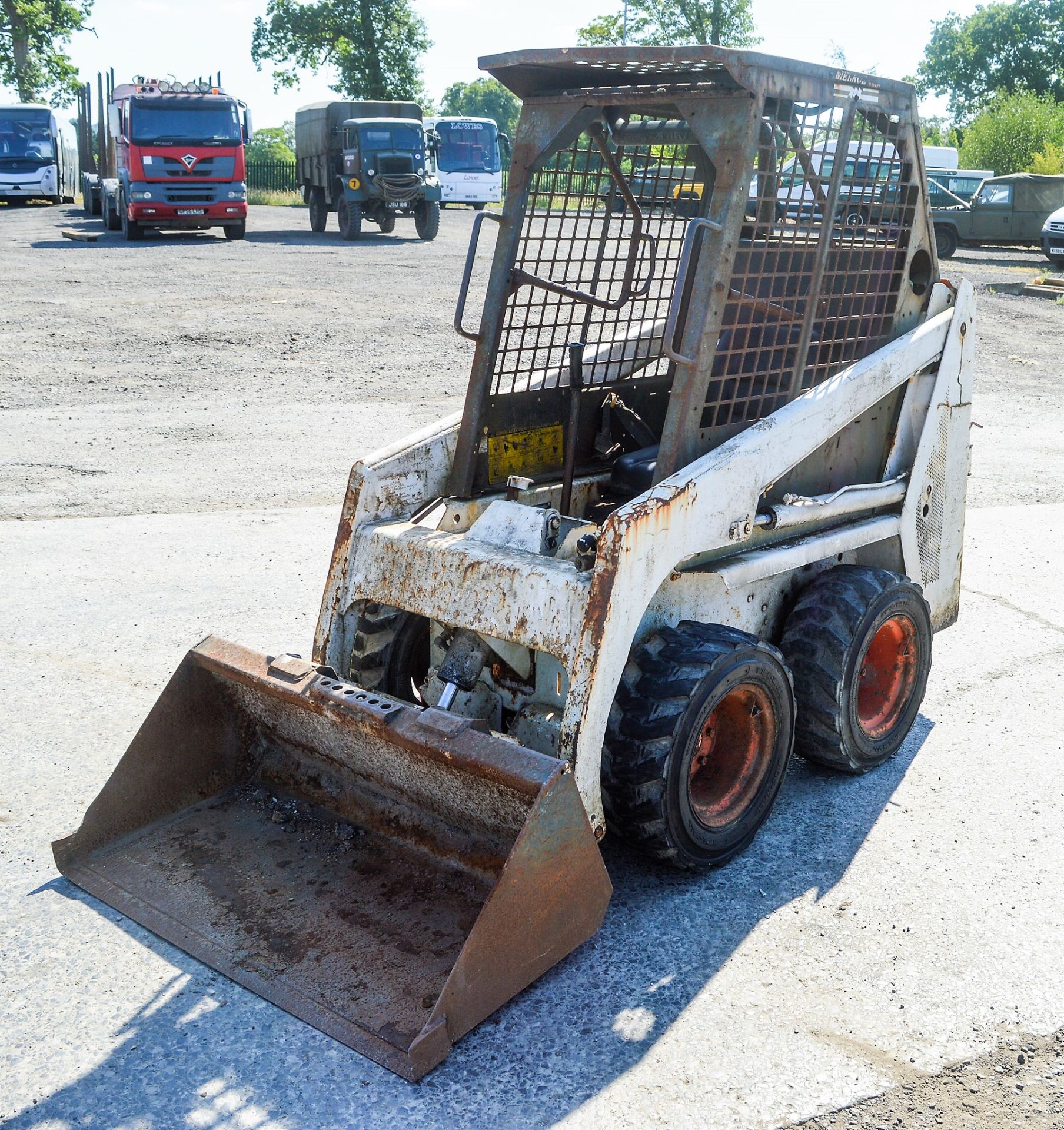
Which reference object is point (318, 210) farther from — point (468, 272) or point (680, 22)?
point (680, 22)

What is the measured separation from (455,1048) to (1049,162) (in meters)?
38.6

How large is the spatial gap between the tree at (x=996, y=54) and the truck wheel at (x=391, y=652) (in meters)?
67.0

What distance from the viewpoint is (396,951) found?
10.7ft

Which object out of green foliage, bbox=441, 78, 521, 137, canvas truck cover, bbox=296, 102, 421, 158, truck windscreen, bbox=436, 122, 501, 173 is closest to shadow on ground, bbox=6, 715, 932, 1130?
canvas truck cover, bbox=296, 102, 421, 158

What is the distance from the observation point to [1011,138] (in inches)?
1583

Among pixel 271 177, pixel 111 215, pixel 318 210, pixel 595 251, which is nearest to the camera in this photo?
pixel 595 251

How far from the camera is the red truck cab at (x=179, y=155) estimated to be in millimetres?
21344

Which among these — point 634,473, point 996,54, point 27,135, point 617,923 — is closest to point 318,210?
point 27,135

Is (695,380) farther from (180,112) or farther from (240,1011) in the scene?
(180,112)

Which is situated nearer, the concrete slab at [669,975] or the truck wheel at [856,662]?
the concrete slab at [669,975]

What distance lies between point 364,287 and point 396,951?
48.0 ft

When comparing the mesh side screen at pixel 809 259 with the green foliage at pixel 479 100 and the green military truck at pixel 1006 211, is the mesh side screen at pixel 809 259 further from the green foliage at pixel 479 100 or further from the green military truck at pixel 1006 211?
the green foliage at pixel 479 100

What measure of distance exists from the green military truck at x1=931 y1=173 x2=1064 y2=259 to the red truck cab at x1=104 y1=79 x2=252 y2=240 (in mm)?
14135

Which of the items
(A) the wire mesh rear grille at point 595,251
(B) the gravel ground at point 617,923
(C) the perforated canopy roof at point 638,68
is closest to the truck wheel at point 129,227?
(B) the gravel ground at point 617,923
